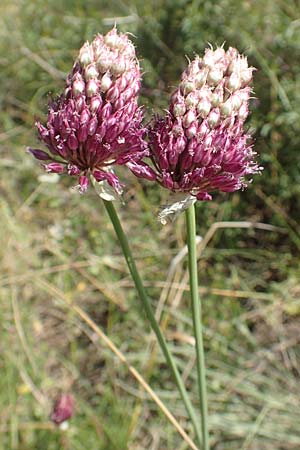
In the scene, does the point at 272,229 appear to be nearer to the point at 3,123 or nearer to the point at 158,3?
the point at 158,3

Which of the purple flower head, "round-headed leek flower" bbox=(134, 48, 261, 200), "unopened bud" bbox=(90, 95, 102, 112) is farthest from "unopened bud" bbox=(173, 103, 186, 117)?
the purple flower head

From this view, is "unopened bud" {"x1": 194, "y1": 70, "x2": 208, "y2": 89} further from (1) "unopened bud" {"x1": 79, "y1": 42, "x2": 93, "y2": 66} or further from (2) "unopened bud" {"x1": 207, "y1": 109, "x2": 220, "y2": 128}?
(1) "unopened bud" {"x1": 79, "y1": 42, "x2": 93, "y2": 66}

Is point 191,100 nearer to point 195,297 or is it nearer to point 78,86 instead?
point 78,86

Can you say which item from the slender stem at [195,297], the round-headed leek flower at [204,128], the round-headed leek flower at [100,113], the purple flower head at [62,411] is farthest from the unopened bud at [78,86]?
the purple flower head at [62,411]

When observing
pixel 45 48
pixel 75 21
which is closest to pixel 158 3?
pixel 75 21

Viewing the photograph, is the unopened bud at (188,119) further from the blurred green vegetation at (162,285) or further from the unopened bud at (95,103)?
the blurred green vegetation at (162,285)
